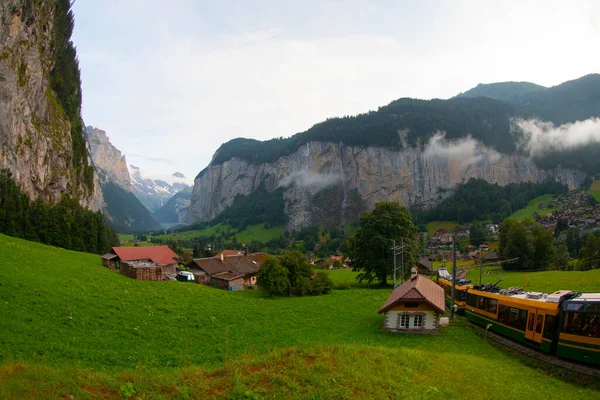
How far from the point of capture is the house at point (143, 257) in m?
40.3

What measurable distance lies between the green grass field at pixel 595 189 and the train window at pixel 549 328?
6185 inches

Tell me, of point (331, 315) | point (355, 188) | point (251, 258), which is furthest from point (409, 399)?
point (355, 188)

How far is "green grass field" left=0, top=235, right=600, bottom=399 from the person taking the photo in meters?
9.23

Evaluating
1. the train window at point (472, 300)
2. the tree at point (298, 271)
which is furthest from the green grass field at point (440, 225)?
the train window at point (472, 300)

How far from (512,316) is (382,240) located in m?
20.6

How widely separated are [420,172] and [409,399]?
193936 mm

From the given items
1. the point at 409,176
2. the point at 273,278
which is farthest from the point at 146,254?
the point at 409,176

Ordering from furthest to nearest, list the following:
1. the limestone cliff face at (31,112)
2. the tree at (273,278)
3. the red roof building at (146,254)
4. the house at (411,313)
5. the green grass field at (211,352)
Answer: the limestone cliff face at (31,112)
the red roof building at (146,254)
the tree at (273,278)
the house at (411,313)
the green grass field at (211,352)

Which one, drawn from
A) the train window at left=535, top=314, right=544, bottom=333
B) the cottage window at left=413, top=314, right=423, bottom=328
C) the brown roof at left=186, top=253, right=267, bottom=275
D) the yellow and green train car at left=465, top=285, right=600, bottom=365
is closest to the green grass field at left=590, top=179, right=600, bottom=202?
the brown roof at left=186, top=253, right=267, bottom=275

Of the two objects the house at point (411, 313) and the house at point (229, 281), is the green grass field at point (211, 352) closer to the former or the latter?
the house at point (411, 313)

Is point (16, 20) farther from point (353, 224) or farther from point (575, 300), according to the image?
point (353, 224)

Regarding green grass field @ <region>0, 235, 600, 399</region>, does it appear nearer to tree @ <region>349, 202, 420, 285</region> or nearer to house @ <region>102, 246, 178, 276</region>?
house @ <region>102, 246, 178, 276</region>

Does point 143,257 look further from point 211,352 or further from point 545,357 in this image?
point 545,357

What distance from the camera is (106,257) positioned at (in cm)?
3988
